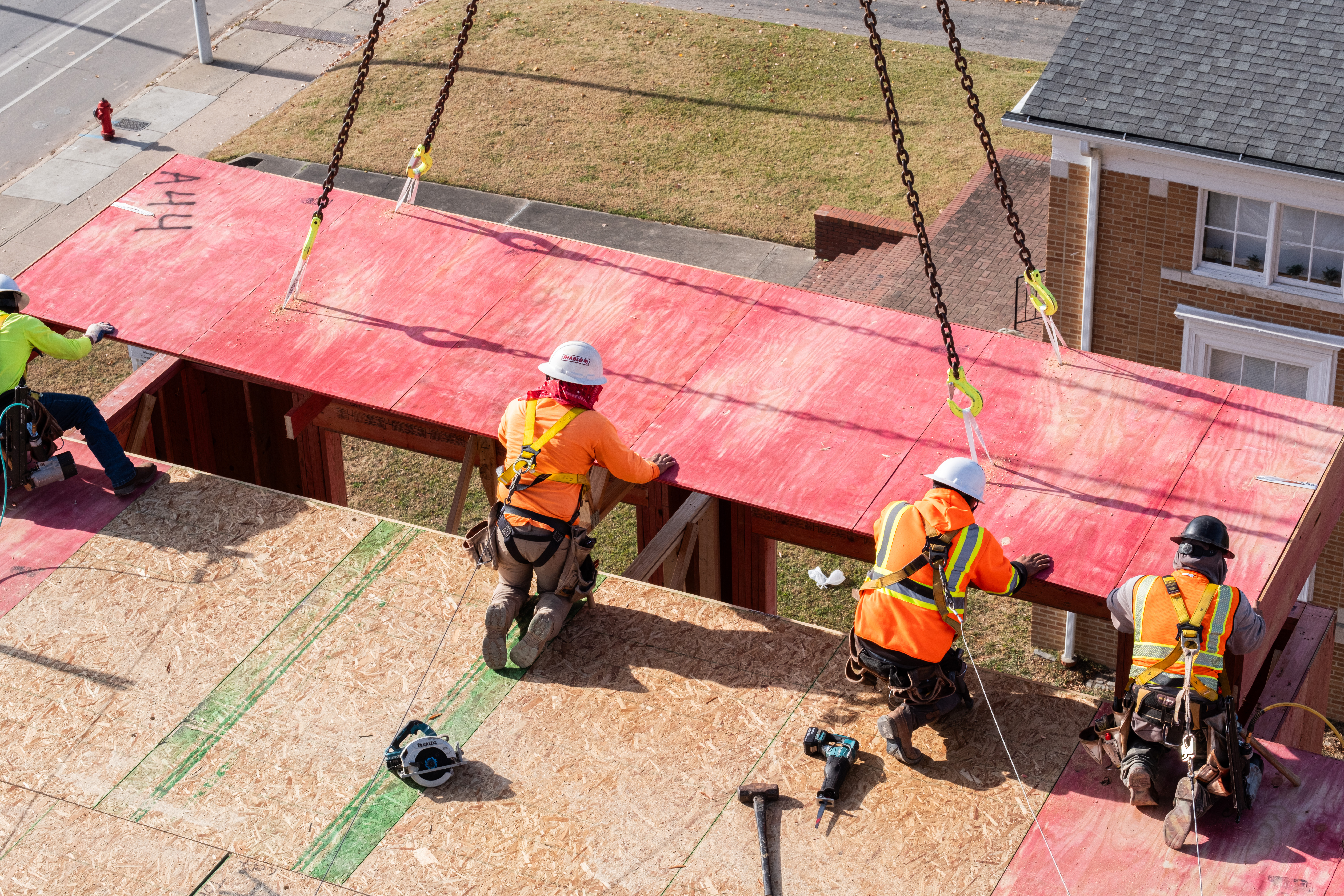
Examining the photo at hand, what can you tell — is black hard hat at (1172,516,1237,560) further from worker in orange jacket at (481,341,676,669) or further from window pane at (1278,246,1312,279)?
window pane at (1278,246,1312,279)

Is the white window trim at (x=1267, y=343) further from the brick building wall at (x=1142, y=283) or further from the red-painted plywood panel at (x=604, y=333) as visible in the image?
the red-painted plywood panel at (x=604, y=333)

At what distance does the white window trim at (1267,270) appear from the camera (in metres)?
14.8

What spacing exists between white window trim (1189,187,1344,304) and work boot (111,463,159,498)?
976 centimetres

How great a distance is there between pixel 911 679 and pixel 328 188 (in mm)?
6674

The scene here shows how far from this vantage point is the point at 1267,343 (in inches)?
607

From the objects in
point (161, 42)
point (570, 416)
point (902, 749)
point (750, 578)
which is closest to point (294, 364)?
point (570, 416)

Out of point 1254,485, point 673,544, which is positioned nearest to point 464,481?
point 673,544

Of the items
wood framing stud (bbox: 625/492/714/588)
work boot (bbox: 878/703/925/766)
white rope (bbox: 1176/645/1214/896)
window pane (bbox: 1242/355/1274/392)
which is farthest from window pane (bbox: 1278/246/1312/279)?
work boot (bbox: 878/703/925/766)

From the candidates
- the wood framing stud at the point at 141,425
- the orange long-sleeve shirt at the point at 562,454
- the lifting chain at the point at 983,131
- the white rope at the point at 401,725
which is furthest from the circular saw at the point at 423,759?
the lifting chain at the point at 983,131

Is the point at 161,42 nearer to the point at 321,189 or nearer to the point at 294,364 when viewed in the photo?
the point at 321,189

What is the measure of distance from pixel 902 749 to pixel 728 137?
783 inches

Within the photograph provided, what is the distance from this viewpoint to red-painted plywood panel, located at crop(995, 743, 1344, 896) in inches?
340

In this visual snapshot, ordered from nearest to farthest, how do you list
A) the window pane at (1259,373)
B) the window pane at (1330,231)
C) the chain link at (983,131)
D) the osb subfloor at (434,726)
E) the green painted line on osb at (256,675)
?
1. the osb subfloor at (434,726)
2. the green painted line on osb at (256,675)
3. the chain link at (983,131)
4. the window pane at (1330,231)
5. the window pane at (1259,373)

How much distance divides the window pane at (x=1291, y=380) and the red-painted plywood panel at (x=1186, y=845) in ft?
23.4
